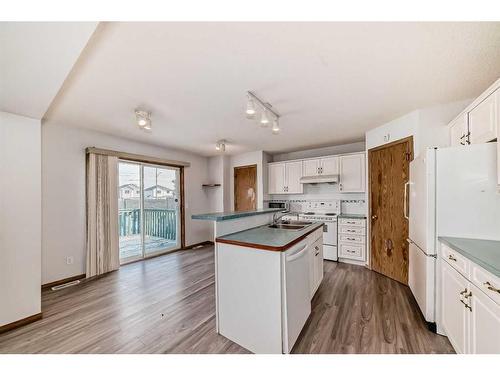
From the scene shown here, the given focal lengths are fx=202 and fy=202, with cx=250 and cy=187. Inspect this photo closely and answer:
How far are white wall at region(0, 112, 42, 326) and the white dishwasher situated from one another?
260 centimetres

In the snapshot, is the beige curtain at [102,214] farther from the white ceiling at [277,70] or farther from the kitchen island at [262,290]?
the kitchen island at [262,290]

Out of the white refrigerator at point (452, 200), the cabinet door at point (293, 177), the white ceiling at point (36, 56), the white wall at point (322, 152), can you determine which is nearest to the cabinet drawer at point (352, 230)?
the cabinet door at point (293, 177)

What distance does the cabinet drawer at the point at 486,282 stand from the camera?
1.05 m

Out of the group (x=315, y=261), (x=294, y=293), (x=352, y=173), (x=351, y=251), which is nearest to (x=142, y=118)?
(x=294, y=293)

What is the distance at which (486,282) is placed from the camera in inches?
44.8

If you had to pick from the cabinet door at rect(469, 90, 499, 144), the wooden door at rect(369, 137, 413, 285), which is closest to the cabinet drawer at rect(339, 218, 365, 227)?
the wooden door at rect(369, 137, 413, 285)

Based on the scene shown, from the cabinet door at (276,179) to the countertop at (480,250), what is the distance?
11.1 feet

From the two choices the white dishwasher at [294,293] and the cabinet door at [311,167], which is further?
the cabinet door at [311,167]

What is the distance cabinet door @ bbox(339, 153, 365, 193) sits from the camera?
389 cm

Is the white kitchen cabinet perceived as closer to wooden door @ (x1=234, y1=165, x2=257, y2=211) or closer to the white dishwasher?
wooden door @ (x1=234, y1=165, x2=257, y2=211)

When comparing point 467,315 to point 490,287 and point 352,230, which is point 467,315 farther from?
point 352,230
